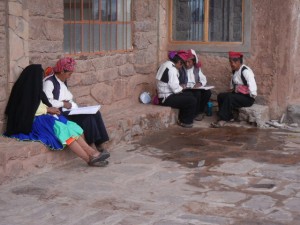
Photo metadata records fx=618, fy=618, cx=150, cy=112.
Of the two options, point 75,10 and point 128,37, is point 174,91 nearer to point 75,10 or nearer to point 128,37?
point 128,37

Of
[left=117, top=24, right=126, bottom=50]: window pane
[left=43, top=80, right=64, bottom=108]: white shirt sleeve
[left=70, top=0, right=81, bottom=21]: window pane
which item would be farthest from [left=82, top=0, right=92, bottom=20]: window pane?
[left=43, top=80, right=64, bottom=108]: white shirt sleeve

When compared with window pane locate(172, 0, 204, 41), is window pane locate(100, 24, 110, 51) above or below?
below

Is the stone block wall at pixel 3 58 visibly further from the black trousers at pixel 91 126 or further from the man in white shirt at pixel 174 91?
the man in white shirt at pixel 174 91

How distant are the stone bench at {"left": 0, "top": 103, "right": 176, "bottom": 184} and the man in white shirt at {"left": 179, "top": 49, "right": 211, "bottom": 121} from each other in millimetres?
465

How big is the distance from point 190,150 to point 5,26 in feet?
8.92

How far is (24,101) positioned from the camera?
641 cm

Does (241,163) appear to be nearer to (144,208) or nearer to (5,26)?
(144,208)

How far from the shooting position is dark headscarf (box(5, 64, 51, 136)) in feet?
21.0

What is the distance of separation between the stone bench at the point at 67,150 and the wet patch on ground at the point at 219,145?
19 cm

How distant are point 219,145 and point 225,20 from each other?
2659mm

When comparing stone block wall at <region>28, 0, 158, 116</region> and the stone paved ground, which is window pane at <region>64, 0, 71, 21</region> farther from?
the stone paved ground

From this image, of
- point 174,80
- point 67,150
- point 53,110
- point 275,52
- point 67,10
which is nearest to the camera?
point 53,110

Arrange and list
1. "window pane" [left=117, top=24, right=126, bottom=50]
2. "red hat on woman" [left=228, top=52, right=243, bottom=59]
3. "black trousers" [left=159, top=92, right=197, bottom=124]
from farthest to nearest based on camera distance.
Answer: "red hat on woman" [left=228, top=52, right=243, bottom=59] < "black trousers" [left=159, top=92, right=197, bottom=124] < "window pane" [left=117, top=24, right=126, bottom=50]

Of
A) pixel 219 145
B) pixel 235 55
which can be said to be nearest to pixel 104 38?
pixel 235 55
